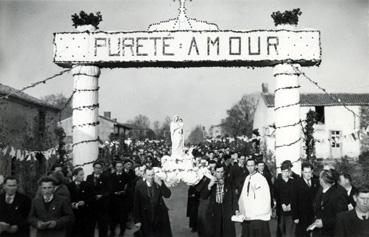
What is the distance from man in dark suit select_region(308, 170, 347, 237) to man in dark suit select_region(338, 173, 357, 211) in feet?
1.28

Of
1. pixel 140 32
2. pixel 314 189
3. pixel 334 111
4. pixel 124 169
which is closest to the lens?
pixel 314 189

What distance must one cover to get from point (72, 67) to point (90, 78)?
0.49 m

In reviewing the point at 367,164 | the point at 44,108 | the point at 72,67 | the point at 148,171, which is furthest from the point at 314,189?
the point at 44,108

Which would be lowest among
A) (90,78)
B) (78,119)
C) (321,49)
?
(78,119)

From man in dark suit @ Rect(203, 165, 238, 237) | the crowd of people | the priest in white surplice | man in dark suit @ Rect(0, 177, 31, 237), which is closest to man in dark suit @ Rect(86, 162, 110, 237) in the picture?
the crowd of people

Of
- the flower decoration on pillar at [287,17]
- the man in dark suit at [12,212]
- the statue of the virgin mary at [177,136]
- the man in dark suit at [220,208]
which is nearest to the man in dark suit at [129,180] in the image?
the man in dark suit at [220,208]

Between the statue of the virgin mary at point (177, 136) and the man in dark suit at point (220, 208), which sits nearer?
the man in dark suit at point (220, 208)

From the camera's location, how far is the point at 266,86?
47.9m

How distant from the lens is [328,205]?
616cm

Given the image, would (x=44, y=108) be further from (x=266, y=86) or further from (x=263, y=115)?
(x=266, y=86)

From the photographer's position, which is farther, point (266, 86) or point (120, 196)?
point (266, 86)

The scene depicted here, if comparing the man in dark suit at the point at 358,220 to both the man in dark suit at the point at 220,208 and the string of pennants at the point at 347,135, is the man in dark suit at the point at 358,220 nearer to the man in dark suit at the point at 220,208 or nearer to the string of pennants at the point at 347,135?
the man in dark suit at the point at 220,208

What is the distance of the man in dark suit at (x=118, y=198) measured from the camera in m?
9.59

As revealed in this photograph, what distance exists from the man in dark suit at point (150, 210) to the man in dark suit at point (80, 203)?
3.77ft
